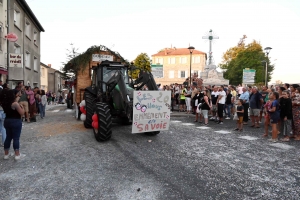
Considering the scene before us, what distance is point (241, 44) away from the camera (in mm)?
48250

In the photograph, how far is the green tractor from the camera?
6.28 m

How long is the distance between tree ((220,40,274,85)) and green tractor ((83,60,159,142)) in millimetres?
37856

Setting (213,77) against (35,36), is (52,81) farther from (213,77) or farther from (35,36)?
(213,77)

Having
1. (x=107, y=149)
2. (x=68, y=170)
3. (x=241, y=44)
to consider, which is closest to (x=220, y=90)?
(x=107, y=149)

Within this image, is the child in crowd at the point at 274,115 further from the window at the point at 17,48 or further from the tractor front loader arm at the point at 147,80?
the window at the point at 17,48

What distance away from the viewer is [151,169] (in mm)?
4574

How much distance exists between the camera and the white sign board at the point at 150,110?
602 cm

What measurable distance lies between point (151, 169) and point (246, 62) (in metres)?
41.7

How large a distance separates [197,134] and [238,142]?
1.51 meters

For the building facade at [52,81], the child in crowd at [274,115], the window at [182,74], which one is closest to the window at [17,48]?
the child in crowd at [274,115]

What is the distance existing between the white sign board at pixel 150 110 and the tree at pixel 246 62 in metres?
38.4

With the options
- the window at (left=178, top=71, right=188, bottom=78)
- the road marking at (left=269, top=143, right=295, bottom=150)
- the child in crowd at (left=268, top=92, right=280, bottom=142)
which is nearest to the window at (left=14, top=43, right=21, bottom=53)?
the child in crowd at (left=268, top=92, right=280, bottom=142)

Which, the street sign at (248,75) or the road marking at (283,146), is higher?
the street sign at (248,75)

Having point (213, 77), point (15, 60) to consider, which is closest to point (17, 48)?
point (15, 60)
